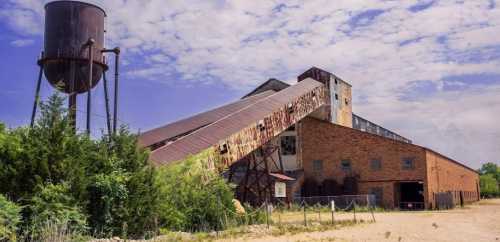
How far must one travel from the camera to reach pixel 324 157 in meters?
39.6

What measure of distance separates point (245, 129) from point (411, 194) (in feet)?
69.2

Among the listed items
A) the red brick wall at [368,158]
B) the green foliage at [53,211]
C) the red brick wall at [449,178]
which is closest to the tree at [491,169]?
the red brick wall at [449,178]

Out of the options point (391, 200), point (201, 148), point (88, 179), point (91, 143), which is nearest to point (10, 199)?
point (88, 179)

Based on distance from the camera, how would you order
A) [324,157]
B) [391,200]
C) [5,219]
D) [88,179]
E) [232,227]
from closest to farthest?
1. [5,219]
2. [88,179]
3. [232,227]
4. [391,200]
5. [324,157]

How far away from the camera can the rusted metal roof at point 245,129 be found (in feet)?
66.8

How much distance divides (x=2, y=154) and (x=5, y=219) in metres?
2.48

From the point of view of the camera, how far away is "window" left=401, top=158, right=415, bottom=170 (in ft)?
119

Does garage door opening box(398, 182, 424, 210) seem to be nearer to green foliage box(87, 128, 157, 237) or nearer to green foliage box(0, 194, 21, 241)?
green foliage box(87, 128, 157, 237)

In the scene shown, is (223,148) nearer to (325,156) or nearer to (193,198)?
(193,198)

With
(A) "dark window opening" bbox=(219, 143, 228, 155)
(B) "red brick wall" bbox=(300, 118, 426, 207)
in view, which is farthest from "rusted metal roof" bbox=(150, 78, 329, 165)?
(B) "red brick wall" bbox=(300, 118, 426, 207)

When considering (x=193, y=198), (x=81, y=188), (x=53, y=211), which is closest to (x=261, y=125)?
(x=193, y=198)

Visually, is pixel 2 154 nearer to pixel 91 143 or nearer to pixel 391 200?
pixel 91 143

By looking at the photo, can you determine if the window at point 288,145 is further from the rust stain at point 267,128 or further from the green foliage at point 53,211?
the green foliage at point 53,211

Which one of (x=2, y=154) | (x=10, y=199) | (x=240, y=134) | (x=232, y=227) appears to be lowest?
(x=232, y=227)
